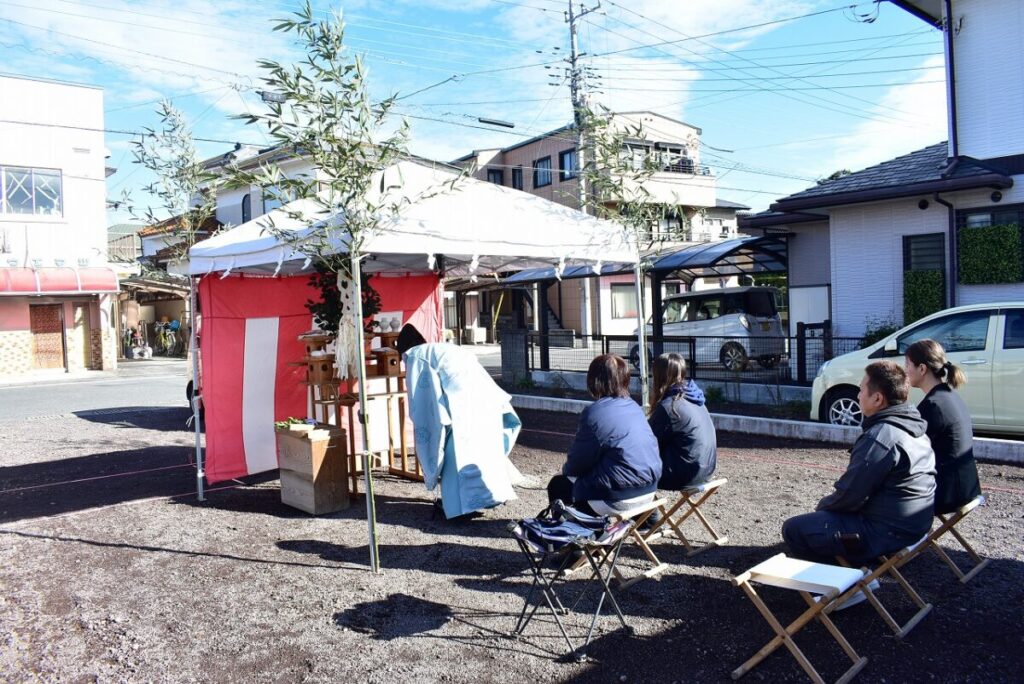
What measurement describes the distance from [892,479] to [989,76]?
10.5 meters

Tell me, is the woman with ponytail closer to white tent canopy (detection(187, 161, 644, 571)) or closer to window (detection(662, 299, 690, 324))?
white tent canopy (detection(187, 161, 644, 571))

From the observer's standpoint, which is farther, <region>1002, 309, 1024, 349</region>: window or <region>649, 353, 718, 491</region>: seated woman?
<region>1002, 309, 1024, 349</region>: window

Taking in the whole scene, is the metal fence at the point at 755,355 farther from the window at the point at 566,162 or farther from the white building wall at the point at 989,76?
the window at the point at 566,162

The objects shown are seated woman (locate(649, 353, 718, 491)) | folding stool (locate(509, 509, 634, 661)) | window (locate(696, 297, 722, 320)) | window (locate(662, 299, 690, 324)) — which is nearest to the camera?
folding stool (locate(509, 509, 634, 661))

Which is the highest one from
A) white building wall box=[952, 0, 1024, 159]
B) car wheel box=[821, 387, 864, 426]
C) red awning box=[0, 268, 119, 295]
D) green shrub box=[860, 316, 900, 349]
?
white building wall box=[952, 0, 1024, 159]

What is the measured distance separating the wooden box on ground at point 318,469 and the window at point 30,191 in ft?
73.8

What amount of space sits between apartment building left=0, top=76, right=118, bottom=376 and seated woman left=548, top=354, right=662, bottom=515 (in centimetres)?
2376

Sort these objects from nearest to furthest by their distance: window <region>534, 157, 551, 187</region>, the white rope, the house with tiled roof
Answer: the white rope
the house with tiled roof
window <region>534, 157, 551, 187</region>

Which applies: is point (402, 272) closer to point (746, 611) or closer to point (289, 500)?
point (289, 500)

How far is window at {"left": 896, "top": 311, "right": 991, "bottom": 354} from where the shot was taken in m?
8.03

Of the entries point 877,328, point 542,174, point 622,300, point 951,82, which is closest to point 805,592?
point 877,328

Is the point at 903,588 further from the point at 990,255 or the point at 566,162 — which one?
the point at 566,162

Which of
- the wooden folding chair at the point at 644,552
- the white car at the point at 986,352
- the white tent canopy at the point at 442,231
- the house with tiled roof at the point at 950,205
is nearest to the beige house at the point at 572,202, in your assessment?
the house with tiled roof at the point at 950,205

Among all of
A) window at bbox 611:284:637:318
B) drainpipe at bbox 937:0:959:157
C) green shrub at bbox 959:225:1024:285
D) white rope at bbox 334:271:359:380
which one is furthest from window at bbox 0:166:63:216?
green shrub at bbox 959:225:1024:285
